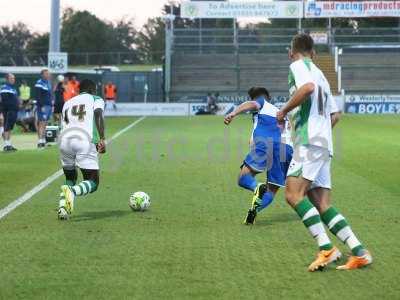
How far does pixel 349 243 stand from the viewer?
23.8 feet

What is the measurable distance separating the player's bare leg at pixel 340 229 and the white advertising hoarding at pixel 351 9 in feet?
161

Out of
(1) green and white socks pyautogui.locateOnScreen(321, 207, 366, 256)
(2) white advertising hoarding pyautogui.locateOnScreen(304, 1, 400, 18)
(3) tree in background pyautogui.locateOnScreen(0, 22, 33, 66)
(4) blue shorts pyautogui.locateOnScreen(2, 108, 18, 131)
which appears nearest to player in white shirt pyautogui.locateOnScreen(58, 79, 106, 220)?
(1) green and white socks pyautogui.locateOnScreen(321, 207, 366, 256)

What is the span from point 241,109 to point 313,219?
103 inches

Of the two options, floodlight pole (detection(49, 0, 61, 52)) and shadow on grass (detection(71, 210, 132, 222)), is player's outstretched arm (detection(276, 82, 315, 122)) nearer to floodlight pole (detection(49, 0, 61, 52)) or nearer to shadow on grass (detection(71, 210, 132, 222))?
shadow on grass (detection(71, 210, 132, 222))

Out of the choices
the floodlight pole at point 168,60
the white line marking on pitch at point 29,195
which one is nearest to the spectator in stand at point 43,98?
the white line marking on pitch at point 29,195

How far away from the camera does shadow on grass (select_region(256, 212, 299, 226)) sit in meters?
9.78

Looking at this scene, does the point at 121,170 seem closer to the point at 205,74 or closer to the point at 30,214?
the point at 30,214

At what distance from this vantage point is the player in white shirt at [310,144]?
279 inches

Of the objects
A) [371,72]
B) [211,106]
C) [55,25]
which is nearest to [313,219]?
[55,25]

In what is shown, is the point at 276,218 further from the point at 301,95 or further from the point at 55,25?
the point at 55,25

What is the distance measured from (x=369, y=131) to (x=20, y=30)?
86517 millimetres

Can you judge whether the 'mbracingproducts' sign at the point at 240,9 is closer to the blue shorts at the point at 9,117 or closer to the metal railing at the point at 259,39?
the metal railing at the point at 259,39

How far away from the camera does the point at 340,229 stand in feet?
24.0

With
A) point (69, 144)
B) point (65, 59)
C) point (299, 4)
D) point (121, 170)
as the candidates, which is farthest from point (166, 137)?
point (299, 4)
